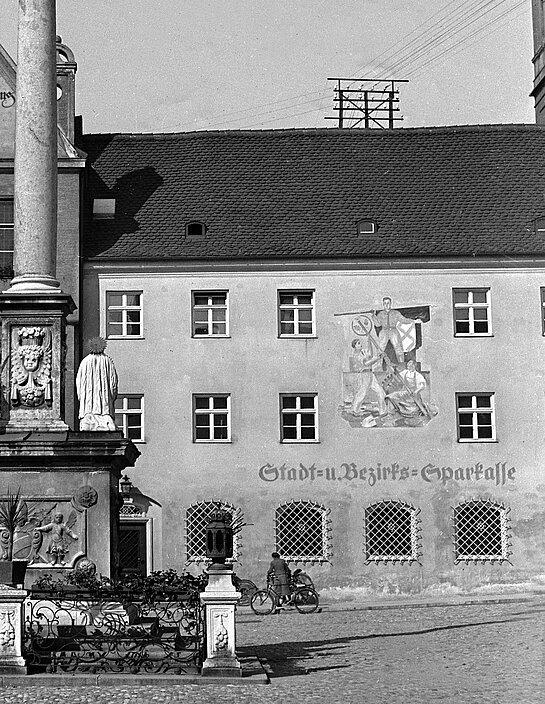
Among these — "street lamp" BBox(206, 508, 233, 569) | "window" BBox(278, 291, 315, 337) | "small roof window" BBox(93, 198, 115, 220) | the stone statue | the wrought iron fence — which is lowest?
the wrought iron fence

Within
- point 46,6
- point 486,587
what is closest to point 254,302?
point 486,587

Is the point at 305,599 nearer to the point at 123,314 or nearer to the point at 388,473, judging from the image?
the point at 388,473

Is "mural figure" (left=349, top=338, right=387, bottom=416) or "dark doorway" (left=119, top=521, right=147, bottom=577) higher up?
"mural figure" (left=349, top=338, right=387, bottom=416)

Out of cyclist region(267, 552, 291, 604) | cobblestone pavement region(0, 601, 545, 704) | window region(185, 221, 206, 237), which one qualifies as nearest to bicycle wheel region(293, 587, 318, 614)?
cyclist region(267, 552, 291, 604)

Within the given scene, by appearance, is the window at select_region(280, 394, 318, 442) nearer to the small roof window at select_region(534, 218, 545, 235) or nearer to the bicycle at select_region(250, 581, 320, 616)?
the bicycle at select_region(250, 581, 320, 616)

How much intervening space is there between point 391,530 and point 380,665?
20.3m

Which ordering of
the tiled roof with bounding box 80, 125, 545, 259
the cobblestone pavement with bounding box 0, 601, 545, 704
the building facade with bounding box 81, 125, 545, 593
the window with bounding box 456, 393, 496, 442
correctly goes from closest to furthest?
the cobblestone pavement with bounding box 0, 601, 545, 704
the building facade with bounding box 81, 125, 545, 593
the window with bounding box 456, 393, 496, 442
the tiled roof with bounding box 80, 125, 545, 259

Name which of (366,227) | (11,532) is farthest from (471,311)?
(11,532)

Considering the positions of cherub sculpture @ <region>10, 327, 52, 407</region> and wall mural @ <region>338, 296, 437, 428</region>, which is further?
wall mural @ <region>338, 296, 437, 428</region>

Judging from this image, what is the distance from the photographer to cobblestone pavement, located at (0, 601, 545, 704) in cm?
1476

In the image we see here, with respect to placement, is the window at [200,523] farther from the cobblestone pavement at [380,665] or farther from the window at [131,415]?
the cobblestone pavement at [380,665]

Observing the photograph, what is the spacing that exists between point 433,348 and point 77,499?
21.6m

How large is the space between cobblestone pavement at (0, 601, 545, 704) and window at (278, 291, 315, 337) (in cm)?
1193

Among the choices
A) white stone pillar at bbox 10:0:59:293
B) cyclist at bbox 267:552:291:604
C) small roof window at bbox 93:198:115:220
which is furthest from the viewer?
small roof window at bbox 93:198:115:220
